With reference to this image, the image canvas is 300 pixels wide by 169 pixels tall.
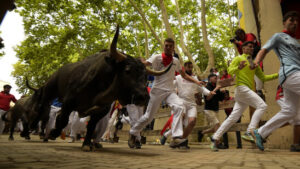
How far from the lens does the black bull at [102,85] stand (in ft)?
14.6

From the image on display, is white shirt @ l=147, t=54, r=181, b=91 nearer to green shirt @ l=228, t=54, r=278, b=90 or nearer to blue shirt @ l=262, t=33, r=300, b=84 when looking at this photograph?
green shirt @ l=228, t=54, r=278, b=90

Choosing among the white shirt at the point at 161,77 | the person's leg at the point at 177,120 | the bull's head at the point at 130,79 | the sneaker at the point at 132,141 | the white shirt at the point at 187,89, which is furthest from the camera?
the white shirt at the point at 187,89

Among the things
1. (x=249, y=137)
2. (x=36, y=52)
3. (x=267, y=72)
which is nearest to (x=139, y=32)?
(x=36, y=52)

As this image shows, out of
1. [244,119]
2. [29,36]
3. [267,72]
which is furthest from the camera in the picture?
[29,36]

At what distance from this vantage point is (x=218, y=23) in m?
26.3

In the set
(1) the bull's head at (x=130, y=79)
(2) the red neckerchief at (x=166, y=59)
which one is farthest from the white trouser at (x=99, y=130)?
(2) the red neckerchief at (x=166, y=59)

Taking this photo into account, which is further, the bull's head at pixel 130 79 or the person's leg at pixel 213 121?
the person's leg at pixel 213 121

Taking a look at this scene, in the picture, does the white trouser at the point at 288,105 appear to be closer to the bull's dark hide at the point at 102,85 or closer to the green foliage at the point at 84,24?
the bull's dark hide at the point at 102,85

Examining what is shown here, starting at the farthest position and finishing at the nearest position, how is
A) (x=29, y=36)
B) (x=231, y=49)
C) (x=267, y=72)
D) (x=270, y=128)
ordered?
(x=231, y=49) → (x=29, y=36) → (x=267, y=72) → (x=270, y=128)

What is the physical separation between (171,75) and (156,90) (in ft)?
1.81

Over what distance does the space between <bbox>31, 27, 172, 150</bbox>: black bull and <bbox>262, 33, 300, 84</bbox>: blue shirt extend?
2.51m

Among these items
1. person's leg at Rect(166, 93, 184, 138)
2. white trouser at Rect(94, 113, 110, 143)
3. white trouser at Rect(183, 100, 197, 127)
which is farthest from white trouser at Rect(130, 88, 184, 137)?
white trouser at Rect(183, 100, 197, 127)

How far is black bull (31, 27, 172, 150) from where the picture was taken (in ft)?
14.6

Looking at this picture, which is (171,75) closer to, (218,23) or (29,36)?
(29,36)
